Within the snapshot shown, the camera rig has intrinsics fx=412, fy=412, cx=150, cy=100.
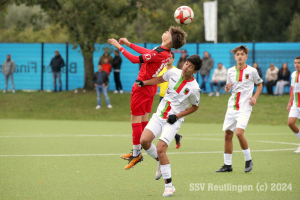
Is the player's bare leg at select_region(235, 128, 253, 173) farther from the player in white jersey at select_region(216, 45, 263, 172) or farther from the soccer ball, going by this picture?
the soccer ball

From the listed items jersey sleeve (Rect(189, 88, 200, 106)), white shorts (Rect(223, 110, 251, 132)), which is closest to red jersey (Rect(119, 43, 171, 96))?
jersey sleeve (Rect(189, 88, 200, 106))

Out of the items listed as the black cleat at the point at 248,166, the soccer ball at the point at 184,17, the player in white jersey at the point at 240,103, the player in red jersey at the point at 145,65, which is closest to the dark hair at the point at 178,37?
the player in red jersey at the point at 145,65

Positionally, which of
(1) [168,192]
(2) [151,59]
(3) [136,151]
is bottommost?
Result: (1) [168,192]

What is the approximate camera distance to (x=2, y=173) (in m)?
6.75

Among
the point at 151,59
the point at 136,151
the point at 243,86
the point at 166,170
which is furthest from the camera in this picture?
the point at 243,86

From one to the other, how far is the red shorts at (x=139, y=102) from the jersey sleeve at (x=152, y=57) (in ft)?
2.70

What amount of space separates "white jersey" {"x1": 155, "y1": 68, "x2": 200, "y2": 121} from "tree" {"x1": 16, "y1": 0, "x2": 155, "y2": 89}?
538 inches

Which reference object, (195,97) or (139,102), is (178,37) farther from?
(139,102)

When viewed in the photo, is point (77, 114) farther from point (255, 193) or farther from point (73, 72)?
point (255, 193)

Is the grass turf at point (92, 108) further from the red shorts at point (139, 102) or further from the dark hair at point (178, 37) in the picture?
the dark hair at point (178, 37)

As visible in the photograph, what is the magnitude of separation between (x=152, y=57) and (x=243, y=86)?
1.90 metres

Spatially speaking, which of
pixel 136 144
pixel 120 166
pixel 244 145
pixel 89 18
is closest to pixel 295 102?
pixel 244 145

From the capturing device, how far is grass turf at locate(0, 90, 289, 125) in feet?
60.4

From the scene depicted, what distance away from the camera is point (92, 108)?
778 inches
